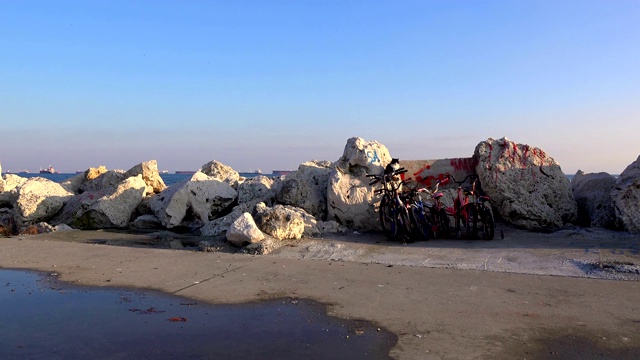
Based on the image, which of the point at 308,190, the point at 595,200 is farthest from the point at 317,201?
the point at 595,200

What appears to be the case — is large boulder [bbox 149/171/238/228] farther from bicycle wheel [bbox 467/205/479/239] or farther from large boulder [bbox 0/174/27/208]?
bicycle wheel [bbox 467/205/479/239]

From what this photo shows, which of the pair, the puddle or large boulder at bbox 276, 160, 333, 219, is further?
large boulder at bbox 276, 160, 333, 219

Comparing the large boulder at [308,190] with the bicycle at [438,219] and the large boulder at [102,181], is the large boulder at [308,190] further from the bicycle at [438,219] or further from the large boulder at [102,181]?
the large boulder at [102,181]

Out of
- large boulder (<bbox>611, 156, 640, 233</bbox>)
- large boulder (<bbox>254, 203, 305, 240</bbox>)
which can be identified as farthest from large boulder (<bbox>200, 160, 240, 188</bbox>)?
large boulder (<bbox>611, 156, 640, 233</bbox>)

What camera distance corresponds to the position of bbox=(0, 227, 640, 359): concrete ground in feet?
13.7

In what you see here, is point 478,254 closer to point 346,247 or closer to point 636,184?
point 346,247

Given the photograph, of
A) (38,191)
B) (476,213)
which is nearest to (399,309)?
(476,213)

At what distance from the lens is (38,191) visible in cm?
1260

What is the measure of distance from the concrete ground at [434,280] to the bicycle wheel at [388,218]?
283mm

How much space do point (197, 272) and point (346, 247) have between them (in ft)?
8.64

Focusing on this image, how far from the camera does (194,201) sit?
11.2 m

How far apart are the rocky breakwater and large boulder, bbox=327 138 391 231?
2 centimetres

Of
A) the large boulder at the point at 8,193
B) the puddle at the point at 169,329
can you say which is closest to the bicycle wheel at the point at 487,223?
the puddle at the point at 169,329

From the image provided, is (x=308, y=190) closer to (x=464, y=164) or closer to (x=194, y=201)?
(x=194, y=201)
